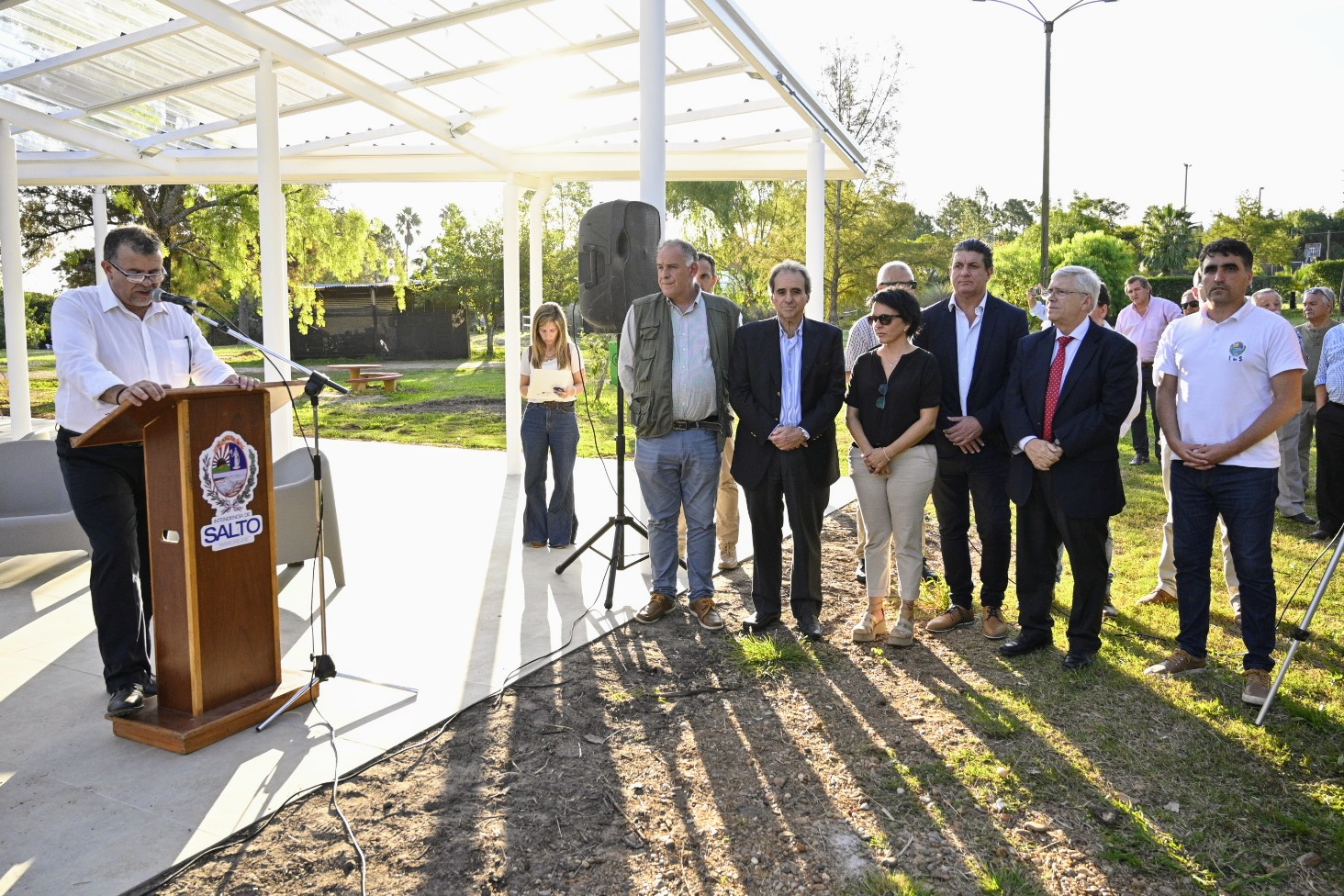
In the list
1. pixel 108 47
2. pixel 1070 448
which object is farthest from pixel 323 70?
pixel 1070 448

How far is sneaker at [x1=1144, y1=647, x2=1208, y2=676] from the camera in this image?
4398 millimetres

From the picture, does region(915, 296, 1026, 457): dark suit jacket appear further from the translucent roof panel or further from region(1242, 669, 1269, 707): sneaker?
the translucent roof panel

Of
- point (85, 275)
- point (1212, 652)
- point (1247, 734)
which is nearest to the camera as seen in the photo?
point (1247, 734)

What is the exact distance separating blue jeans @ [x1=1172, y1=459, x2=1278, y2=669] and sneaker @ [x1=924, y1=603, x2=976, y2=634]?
116cm

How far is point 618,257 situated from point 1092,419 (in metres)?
2.76

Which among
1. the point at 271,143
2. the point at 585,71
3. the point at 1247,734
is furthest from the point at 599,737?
the point at 585,71

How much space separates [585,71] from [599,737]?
6438mm

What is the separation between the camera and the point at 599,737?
12.6 feet

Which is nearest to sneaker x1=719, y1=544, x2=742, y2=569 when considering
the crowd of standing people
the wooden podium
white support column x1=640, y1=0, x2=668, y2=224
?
the crowd of standing people

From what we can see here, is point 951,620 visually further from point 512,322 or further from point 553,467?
point 512,322

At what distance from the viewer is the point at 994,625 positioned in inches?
199

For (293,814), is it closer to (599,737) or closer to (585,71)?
(599,737)

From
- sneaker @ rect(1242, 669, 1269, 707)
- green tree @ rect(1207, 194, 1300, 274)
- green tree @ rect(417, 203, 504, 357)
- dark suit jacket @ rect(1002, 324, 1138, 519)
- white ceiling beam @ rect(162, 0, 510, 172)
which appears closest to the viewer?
sneaker @ rect(1242, 669, 1269, 707)

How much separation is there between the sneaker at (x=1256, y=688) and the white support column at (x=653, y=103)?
3.97m
